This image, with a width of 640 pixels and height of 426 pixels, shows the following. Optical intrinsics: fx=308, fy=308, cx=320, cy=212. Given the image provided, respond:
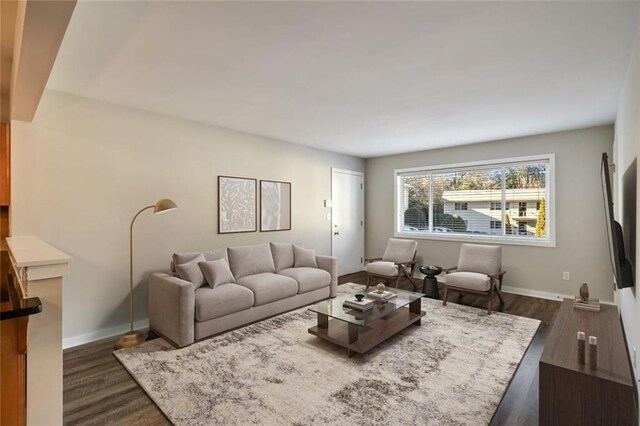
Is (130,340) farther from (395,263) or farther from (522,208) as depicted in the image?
(522,208)

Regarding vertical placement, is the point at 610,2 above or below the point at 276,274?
above

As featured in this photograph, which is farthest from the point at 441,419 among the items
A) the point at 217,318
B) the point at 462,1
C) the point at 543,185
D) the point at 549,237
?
the point at 543,185

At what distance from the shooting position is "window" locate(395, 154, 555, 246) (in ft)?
16.0

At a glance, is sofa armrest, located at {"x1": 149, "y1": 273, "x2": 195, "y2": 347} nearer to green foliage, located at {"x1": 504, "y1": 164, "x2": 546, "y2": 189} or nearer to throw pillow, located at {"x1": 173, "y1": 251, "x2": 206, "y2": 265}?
throw pillow, located at {"x1": 173, "y1": 251, "x2": 206, "y2": 265}

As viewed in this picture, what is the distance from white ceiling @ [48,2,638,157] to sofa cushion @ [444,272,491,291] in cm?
208

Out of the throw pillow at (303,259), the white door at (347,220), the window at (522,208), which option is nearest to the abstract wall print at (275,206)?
the throw pillow at (303,259)

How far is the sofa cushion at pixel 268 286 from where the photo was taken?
367 centimetres

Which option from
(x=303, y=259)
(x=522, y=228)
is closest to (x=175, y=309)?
(x=303, y=259)

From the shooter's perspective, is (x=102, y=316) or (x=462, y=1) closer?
(x=462, y=1)

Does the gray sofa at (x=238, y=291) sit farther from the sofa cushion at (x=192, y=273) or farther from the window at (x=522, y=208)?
the window at (x=522, y=208)

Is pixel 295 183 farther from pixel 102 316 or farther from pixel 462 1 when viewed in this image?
pixel 462 1

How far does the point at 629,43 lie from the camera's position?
2164 mm

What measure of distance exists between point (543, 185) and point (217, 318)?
5109 millimetres

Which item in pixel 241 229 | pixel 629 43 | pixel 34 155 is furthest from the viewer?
pixel 241 229
